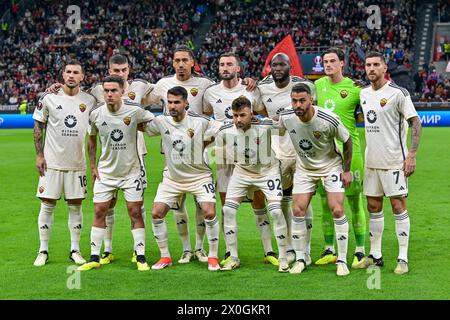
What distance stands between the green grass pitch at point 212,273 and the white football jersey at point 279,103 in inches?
49.0

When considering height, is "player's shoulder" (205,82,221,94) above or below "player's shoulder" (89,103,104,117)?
above

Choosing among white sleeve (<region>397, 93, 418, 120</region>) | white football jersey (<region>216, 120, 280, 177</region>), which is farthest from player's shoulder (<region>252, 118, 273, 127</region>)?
white sleeve (<region>397, 93, 418, 120</region>)

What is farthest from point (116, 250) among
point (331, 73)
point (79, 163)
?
point (331, 73)

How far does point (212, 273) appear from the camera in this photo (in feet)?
26.5

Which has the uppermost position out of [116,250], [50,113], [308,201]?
[50,113]

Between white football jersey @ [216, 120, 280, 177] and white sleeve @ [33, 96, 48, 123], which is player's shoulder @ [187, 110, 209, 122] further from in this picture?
white sleeve @ [33, 96, 48, 123]

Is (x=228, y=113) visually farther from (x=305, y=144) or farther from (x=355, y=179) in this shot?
(x=355, y=179)

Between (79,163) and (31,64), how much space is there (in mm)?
32802

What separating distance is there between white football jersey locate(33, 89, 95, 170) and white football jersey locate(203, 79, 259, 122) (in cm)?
143

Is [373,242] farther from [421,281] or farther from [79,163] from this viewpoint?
[79,163]

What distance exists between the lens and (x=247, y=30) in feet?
131

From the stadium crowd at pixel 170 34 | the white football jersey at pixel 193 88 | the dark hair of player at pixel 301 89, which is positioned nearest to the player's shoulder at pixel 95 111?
the white football jersey at pixel 193 88

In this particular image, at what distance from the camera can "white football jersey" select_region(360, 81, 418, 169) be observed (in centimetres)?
798

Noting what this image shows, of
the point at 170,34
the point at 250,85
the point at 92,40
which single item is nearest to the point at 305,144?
the point at 250,85
